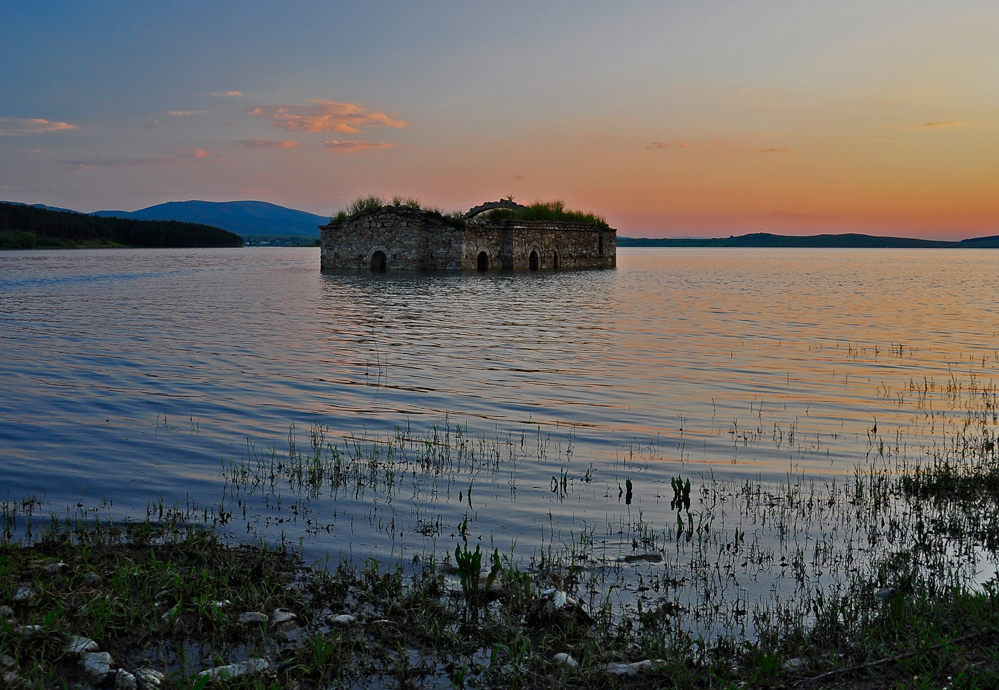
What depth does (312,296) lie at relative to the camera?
32.9m

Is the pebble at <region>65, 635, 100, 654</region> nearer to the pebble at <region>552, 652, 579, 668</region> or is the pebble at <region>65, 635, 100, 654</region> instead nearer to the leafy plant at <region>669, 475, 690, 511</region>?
the pebble at <region>552, 652, 579, 668</region>

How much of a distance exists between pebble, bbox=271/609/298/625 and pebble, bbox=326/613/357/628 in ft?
0.68

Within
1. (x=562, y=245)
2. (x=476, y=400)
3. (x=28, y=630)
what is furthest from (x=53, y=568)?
(x=562, y=245)

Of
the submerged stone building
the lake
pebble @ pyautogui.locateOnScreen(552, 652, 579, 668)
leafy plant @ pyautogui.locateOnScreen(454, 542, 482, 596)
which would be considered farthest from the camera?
the submerged stone building

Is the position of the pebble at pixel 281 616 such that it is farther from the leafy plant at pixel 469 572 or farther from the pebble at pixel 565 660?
the pebble at pixel 565 660

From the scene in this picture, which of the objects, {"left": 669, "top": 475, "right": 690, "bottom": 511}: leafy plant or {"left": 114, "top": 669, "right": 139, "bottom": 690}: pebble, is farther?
{"left": 669, "top": 475, "right": 690, "bottom": 511}: leafy plant

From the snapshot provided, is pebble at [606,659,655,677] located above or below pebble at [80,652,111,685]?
below

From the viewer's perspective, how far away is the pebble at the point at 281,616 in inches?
181

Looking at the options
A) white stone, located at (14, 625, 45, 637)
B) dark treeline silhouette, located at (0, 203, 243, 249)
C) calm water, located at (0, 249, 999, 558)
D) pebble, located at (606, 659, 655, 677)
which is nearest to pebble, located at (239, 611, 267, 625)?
white stone, located at (14, 625, 45, 637)

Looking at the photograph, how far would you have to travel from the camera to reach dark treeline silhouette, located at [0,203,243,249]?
120887 millimetres

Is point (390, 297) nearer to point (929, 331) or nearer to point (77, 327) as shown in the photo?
point (77, 327)

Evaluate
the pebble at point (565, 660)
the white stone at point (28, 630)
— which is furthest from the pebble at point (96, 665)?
the pebble at point (565, 660)

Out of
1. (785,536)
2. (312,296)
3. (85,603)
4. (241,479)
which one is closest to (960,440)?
(785,536)

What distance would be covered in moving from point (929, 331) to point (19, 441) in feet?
70.2
